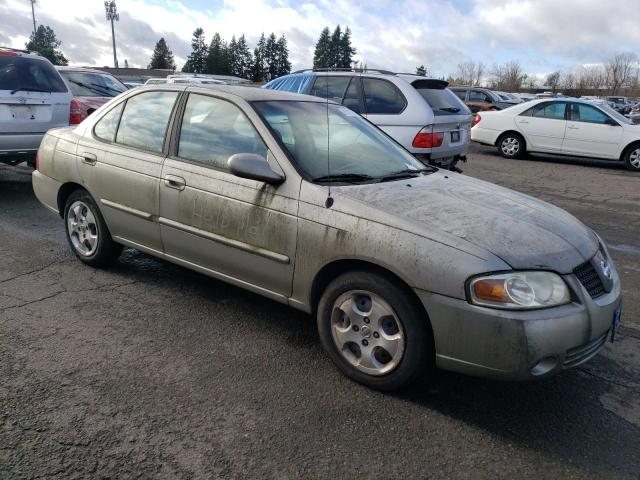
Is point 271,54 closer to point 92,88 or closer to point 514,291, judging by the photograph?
point 92,88

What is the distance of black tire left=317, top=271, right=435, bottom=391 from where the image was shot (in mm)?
2963

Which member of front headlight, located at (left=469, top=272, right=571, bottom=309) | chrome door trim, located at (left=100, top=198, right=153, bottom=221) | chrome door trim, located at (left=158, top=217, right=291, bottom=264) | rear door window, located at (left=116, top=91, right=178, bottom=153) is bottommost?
chrome door trim, located at (left=100, top=198, right=153, bottom=221)

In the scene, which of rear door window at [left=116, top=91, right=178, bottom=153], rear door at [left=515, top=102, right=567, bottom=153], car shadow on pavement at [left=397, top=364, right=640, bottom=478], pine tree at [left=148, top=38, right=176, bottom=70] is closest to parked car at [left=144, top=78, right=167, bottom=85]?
rear door window at [left=116, top=91, right=178, bottom=153]

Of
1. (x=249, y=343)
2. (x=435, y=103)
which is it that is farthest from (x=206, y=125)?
(x=435, y=103)

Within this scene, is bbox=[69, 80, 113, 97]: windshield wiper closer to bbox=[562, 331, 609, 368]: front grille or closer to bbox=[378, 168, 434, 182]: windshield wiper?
bbox=[378, 168, 434, 182]: windshield wiper

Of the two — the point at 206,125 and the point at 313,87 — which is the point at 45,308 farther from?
the point at 313,87

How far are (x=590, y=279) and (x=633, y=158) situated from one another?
11449 millimetres

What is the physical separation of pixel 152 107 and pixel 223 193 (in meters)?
1.24

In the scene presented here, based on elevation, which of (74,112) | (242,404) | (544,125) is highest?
(544,125)

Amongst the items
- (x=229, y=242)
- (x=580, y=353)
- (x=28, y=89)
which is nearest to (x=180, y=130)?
(x=229, y=242)

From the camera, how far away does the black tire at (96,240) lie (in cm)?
479

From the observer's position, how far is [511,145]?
1435cm

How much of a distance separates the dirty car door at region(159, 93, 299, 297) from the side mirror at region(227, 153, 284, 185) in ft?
0.24

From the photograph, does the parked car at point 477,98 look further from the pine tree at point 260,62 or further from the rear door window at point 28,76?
the pine tree at point 260,62
